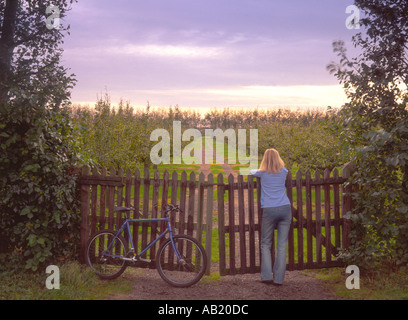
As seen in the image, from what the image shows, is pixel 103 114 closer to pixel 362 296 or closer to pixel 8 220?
pixel 8 220

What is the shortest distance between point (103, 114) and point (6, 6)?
937 centimetres

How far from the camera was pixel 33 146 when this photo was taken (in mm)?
6148

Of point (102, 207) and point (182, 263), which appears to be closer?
point (182, 263)

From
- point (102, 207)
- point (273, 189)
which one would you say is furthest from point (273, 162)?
point (102, 207)

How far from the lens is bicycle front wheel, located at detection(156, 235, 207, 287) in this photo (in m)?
6.16

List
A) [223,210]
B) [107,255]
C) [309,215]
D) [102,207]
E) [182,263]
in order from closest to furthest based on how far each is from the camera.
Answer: [182,263]
[107,255]
[223,210]
[309,215]
[102,207]

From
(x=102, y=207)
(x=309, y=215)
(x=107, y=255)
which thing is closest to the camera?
(x=107, y=255)

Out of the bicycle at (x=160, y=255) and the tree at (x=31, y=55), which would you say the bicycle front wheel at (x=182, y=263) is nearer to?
the bicycle at (x=160, y=255)

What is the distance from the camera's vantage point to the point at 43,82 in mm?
6523

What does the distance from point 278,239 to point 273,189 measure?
0.83m

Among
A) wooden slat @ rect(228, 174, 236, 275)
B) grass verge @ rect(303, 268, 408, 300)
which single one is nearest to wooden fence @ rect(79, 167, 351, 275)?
wooden slat @ rect(228, 174, 236, 275)

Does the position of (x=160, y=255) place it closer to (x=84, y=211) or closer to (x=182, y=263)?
(x=182, y=263)
